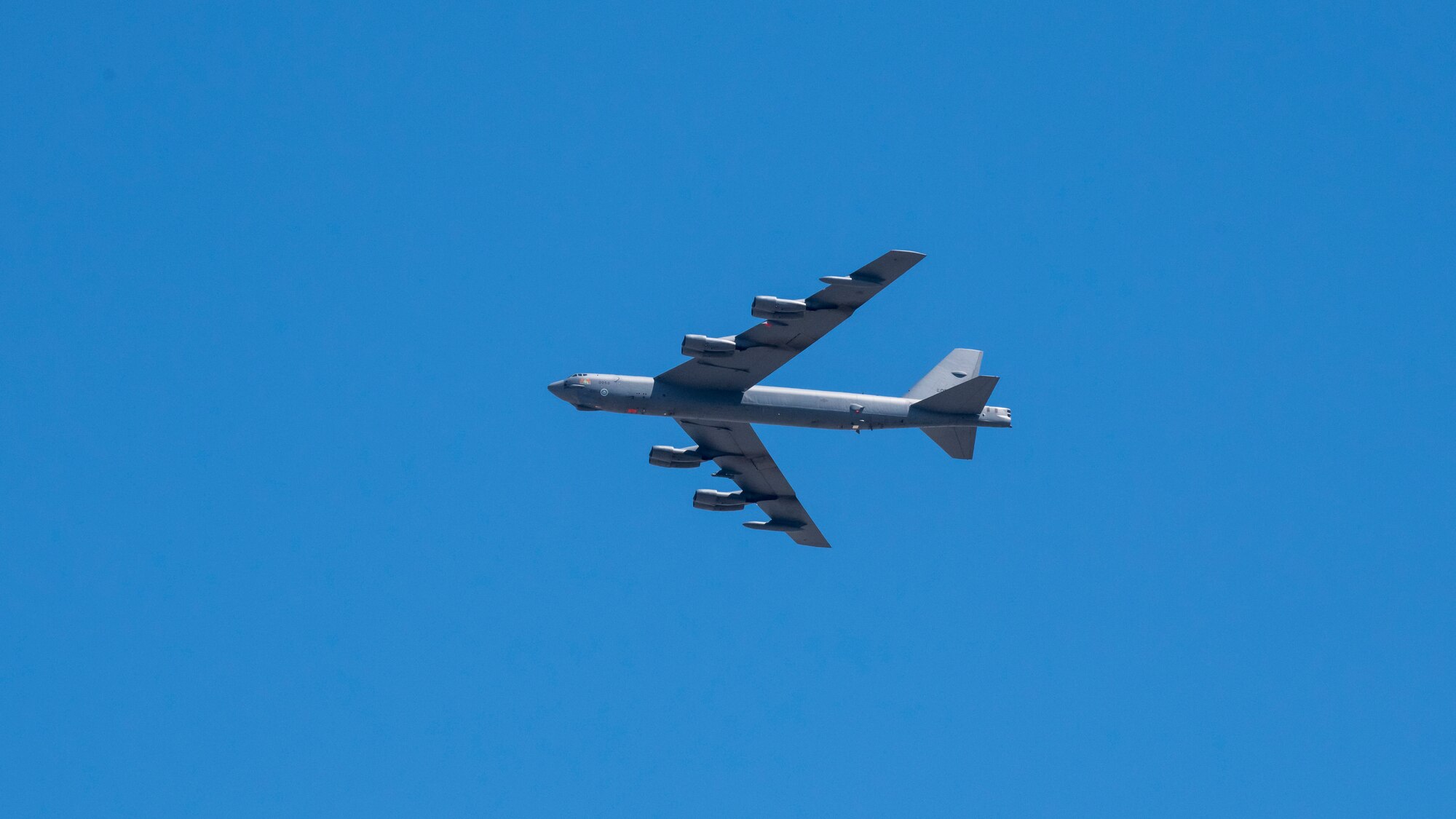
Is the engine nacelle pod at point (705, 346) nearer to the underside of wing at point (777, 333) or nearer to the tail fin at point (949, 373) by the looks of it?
the underside of wing at point (777, 333)

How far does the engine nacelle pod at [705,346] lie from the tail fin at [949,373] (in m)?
8.43

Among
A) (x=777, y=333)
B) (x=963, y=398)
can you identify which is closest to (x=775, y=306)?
(x=777, y=333)

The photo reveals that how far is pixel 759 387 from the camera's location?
52000 mm

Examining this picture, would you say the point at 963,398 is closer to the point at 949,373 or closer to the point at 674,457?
the point at 949,373

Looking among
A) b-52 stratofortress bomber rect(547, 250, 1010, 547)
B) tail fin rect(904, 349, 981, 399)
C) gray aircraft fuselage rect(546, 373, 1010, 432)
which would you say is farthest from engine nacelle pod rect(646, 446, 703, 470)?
tail fin rect(904, 349, 981, 399)

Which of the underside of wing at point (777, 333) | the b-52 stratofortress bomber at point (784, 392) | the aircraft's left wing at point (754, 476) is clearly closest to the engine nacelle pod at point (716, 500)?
the aircraft's left wing at point (754, 476)

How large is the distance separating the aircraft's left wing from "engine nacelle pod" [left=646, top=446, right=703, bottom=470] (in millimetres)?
493

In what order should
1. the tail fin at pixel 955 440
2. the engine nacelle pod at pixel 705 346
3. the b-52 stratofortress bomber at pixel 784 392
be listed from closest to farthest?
the b-52 stratofortress bomber at pixel 784 392, the engine nacelle pod at pixel 705 346, the tail fin at pixel 955 440

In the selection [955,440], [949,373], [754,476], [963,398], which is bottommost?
[754,476]

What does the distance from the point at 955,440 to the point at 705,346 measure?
10.4m

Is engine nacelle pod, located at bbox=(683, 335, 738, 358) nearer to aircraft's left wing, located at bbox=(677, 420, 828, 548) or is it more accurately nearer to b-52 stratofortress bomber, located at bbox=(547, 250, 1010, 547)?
b-52 stratofortress bomber, located at bbox=(547, 250, 1010, 547)

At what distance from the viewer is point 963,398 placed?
169 ft

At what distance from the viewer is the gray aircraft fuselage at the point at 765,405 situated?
2028 inches

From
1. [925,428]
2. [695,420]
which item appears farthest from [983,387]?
[695,420]
